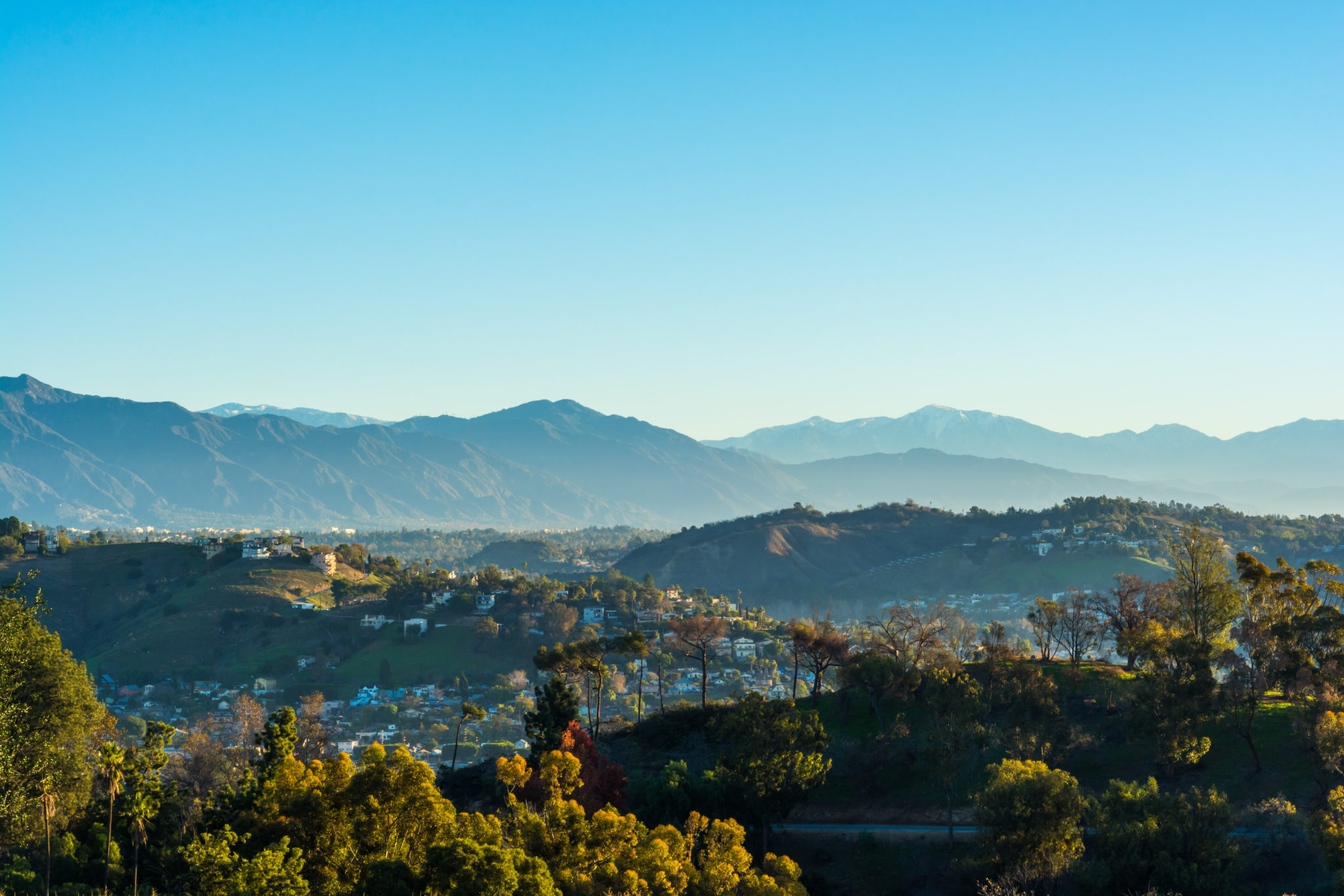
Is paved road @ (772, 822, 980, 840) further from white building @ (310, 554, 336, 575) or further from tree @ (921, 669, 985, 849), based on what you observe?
white building @ (310, 554, 336, 575)

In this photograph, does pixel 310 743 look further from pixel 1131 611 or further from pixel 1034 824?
pixel 1131 611

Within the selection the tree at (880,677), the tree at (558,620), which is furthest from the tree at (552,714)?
the tree at (558,620)

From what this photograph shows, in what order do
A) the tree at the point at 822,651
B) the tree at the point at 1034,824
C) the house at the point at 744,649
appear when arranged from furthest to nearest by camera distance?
the house at the point at 744,649 < the tree at the point at 822,651 < the tree at the point at 1034,824

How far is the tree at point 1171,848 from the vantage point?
30656 mm

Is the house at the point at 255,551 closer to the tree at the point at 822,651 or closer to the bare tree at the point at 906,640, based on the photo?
the bare tree at the point at 906,640

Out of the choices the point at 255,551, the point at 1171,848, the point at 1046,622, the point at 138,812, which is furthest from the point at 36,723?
the point at 255,551

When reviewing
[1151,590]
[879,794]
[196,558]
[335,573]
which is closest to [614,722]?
[879,794]

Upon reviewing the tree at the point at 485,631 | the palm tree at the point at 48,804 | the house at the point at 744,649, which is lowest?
the house at the point at 744,649

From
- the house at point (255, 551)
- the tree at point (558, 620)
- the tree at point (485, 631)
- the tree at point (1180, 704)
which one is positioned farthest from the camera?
the house at point (255, 551)

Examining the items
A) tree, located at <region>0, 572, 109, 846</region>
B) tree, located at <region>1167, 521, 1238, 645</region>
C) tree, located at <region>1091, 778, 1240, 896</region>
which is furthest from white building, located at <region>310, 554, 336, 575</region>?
tree, located at <region>1091, 778, 1240, 896</region>

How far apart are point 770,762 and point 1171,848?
609 inches

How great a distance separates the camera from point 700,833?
36.2 metres

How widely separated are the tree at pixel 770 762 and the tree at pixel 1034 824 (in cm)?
899

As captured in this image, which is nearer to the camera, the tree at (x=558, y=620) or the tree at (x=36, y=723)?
the tree at (x=36, y=723)
